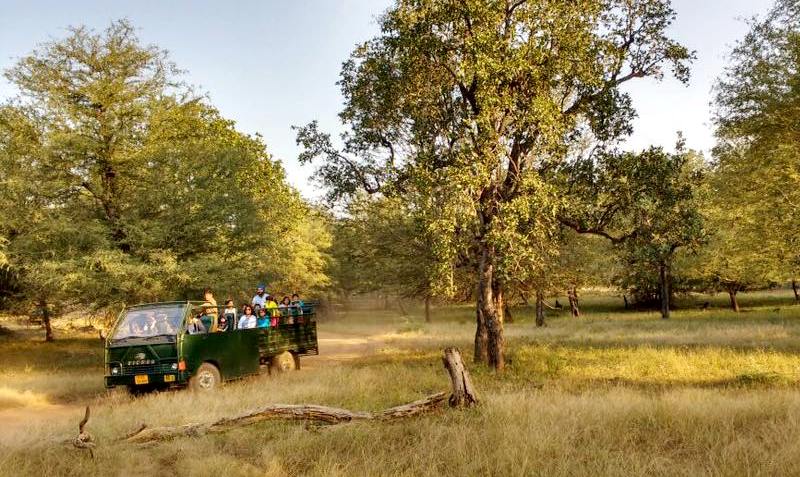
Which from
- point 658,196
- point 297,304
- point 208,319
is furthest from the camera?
point 297,304

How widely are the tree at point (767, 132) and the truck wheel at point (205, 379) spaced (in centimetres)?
1690

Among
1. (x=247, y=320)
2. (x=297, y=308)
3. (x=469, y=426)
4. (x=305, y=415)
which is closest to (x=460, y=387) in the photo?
(x=469, y=426)

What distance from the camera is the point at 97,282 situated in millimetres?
16250

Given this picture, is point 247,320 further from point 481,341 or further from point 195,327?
point 481,341

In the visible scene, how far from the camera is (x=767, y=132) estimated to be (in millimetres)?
17922

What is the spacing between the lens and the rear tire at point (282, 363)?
15805 mm

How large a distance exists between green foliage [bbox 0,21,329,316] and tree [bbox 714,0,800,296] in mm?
17218

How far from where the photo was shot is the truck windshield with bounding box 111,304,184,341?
12.3 m

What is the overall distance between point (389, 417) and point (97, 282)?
38.3 ft

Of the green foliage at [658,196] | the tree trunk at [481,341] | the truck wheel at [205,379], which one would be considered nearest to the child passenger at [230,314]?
the truck wheel at [205,379]

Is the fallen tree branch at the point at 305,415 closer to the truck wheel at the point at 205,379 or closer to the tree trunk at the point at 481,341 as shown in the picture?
the truck wheel at the point at 205,379

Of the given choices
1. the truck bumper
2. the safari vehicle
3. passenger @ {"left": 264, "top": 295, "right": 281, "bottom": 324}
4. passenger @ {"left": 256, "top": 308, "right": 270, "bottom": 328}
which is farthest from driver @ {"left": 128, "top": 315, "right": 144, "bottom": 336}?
passenger @ {"left": 264, "top": 295, "right": 281, "bottom": 324}

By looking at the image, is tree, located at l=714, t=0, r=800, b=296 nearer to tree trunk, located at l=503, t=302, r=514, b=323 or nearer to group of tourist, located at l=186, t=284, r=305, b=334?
group of tourist, located at l=186, t=284, r=305, b=334

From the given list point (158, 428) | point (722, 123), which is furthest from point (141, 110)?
point (722, 123)
